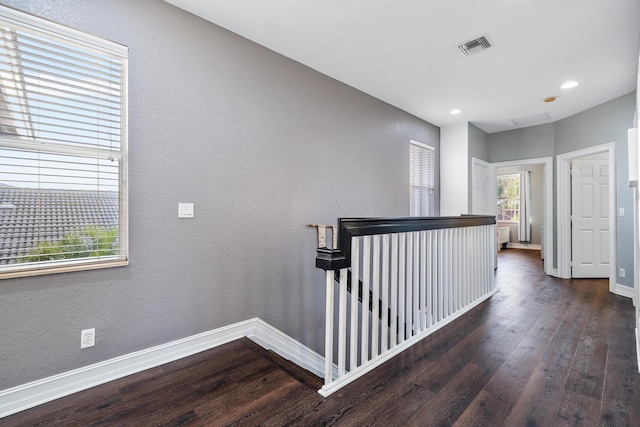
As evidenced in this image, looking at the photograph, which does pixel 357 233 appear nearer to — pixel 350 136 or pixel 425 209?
pixel 350 136

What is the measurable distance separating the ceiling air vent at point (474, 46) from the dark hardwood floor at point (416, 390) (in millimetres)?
2595

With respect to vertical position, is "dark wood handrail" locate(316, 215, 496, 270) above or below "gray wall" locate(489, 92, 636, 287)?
below

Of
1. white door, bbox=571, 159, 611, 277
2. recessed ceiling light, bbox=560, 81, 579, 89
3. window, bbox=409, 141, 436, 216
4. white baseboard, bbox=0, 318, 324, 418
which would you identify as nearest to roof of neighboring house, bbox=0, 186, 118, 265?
white baseboard, bbox=0, 318, 324, 418

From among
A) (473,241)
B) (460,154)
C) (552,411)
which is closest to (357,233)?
(552,411)

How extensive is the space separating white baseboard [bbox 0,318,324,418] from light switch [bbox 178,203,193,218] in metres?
0.94

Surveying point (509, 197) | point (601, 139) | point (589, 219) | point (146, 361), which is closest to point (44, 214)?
point (146, 361)

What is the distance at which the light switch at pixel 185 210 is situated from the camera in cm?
226

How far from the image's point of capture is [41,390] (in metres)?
1.73

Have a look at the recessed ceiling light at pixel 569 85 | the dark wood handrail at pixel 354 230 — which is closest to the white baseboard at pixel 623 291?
the recessed ceiling light at pixel 569 85

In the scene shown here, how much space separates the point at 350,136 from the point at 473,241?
1.87 m

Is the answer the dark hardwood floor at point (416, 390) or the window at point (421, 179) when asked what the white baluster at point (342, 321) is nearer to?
the dark hardwood floor at point (416, 390)

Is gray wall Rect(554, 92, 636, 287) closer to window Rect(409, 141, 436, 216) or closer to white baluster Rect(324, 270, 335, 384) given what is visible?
window Rect(409, 141, 436, 216)

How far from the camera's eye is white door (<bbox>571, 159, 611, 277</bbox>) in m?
4.82

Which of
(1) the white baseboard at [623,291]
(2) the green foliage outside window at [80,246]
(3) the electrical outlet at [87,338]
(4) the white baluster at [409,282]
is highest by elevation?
(2) the green foliage outside window at [80,246]
